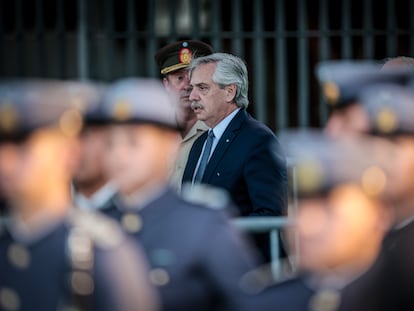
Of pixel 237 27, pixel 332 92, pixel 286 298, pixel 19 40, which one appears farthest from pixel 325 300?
pixel 19 40

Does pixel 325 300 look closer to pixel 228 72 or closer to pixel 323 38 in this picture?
pixel 228 72

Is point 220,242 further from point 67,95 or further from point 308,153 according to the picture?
point 67,95

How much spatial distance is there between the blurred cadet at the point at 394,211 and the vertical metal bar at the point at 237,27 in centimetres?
415

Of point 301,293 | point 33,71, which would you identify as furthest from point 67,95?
point 33,71

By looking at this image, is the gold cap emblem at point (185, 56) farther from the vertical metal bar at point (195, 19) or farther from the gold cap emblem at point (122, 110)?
the gold cap emblem at point (122, 110)

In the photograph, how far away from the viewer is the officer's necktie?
4.61 m

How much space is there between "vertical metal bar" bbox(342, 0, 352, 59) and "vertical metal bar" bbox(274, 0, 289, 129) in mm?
327

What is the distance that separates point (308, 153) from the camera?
3.19m

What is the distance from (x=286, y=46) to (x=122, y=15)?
3.05 ft

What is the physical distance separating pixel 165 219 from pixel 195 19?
4.25m

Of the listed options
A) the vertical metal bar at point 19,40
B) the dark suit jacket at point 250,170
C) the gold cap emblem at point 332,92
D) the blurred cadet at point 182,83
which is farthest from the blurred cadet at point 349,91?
the vertical metal bar at point 19,40

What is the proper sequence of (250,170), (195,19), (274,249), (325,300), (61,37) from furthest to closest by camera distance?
(195,19), (61,37), (250,170), (274,249), (325,300)

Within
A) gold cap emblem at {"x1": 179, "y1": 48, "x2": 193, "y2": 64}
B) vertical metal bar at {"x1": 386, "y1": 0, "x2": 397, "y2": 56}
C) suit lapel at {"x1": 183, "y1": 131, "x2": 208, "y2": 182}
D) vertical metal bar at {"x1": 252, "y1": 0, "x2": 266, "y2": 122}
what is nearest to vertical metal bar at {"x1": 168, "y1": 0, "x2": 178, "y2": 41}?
vertical metal bar at {"x1": 252, "y1": 0, "x2": 266, "y2": 122}

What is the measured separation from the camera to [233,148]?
15.1 ft
